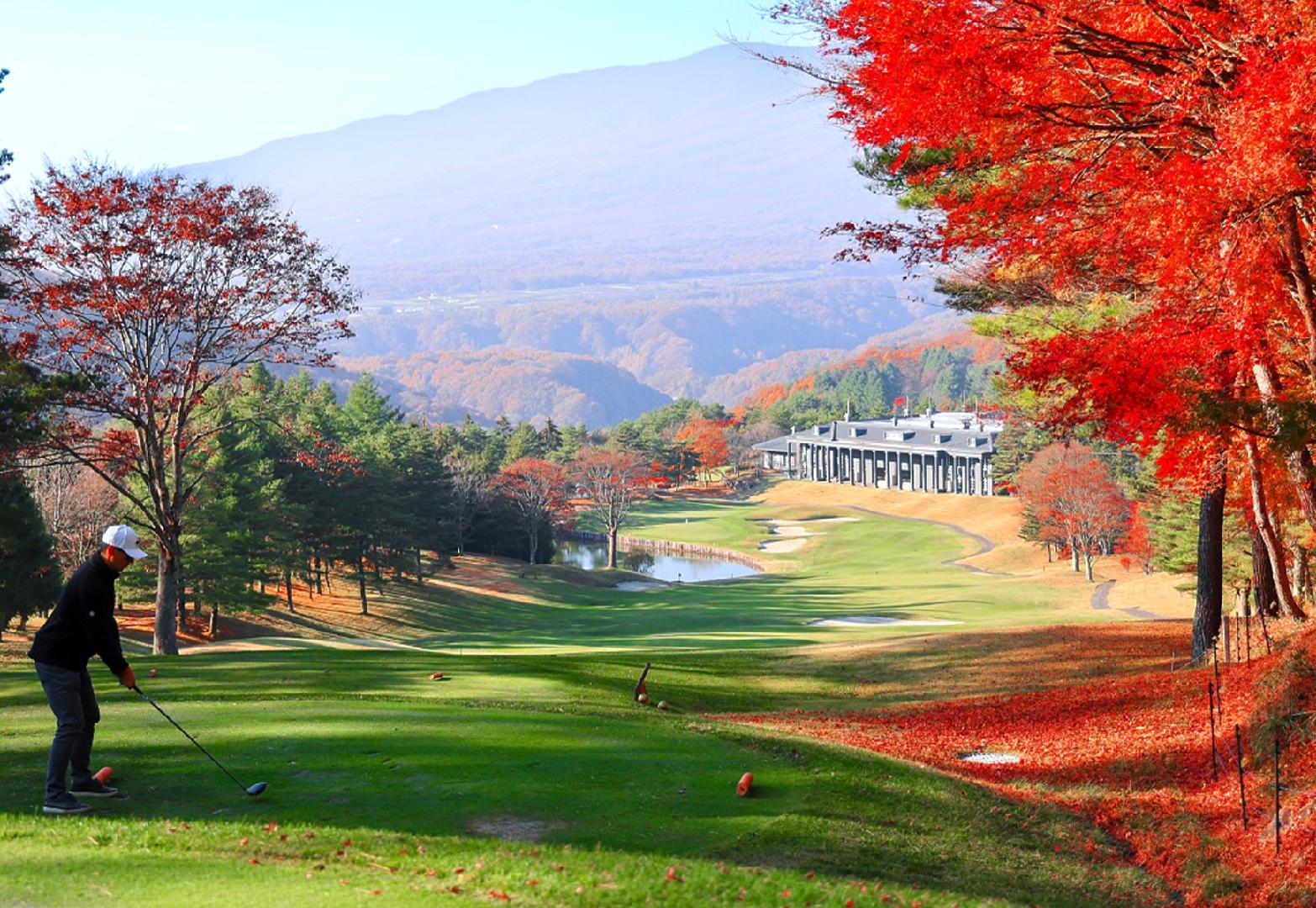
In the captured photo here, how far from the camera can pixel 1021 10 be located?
14117 millimetres

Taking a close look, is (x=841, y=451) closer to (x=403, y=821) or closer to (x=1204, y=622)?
(x=1204, y=622)

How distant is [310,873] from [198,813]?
195cm

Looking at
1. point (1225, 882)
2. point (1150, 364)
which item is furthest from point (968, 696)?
point (1225, 882)

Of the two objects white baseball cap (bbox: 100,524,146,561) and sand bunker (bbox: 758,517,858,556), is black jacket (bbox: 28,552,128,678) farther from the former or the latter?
sand bunker (bbox: 758,517,858,556)

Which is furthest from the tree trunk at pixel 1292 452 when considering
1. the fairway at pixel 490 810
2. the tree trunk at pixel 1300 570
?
the tree trunk at pixel 1300 570

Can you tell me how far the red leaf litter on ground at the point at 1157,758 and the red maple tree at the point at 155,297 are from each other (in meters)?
14.3

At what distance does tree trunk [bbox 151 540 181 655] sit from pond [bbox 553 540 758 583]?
58125mm

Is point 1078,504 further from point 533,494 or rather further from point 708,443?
point 708,443

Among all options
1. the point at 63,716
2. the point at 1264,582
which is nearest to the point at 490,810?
the point at 63,716

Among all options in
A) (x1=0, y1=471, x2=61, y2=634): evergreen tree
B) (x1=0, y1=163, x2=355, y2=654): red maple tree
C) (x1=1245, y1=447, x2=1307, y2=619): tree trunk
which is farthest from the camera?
(x1=0, y1=471, x2=61, y2=634): evergreen tree

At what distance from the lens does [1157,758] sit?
15.8 metres

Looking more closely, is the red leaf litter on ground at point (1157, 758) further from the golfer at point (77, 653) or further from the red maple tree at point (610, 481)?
the red maple tree at point (610, 481)

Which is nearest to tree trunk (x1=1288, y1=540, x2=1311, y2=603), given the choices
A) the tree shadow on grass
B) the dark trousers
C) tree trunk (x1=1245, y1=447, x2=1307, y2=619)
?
tree trunk (x1=1245, y1=447, x2=1307, y2=619)

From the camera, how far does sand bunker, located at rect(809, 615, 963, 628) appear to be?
48.0 metres
